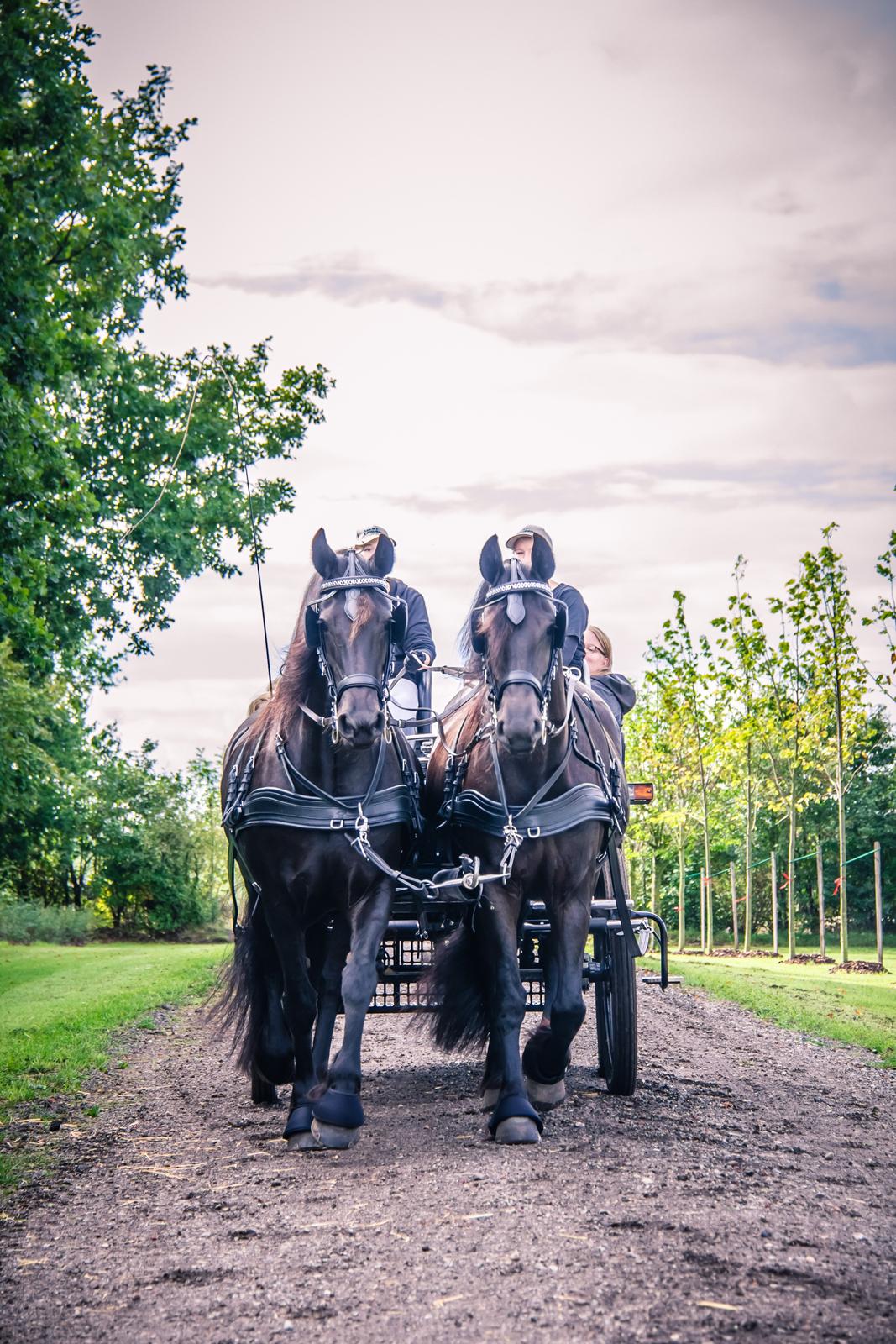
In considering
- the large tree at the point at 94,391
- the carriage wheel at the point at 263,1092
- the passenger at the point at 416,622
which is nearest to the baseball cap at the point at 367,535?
the passenger at the point at 416,622

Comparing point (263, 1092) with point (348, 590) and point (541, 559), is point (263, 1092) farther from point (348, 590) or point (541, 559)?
point (541, 559)

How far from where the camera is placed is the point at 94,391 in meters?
18.6

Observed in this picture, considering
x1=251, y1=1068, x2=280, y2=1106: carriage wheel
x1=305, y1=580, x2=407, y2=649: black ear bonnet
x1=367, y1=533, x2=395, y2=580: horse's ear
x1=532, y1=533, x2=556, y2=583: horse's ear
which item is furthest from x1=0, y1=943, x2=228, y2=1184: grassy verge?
x1=532, y1=533, x2=556, y2=583: horse's ear

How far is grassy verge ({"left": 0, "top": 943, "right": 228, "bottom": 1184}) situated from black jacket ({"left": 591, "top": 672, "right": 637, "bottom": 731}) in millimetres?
3880

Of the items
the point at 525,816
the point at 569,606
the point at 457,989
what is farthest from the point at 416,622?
the point at 457,989

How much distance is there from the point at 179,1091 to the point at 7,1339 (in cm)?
421

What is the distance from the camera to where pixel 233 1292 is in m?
3.42

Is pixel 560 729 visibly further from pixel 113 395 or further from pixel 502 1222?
pixel 113 395

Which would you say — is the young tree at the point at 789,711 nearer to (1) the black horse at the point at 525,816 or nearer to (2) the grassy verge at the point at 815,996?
(2) the grassy verge at the point at 815,996

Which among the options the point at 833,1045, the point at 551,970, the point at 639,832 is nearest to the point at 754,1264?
the point at 551,970

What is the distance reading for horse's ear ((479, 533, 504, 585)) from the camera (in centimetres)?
578

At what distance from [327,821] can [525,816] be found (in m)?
0.90

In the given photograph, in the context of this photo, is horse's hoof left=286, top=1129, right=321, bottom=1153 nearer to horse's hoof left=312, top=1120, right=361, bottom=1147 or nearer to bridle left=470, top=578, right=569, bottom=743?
horse's hoof left=312, top=1120, right=361, bottom=1147

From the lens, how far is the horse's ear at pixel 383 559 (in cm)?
566
